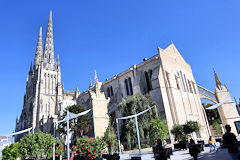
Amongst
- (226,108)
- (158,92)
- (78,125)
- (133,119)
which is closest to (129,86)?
(158,92)

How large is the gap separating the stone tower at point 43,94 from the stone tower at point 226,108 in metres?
38.4

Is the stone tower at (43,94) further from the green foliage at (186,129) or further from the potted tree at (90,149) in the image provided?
the potted tree at (90,149)

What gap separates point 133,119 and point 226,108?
21.8m

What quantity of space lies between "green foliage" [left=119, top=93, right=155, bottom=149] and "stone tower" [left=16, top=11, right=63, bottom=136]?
25800mm

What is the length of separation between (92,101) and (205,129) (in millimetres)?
20360

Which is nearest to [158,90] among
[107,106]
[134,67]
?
[134,67]

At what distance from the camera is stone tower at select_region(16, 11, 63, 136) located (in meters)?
47.0

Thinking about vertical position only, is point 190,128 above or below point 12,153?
above

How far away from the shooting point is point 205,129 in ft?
91.0

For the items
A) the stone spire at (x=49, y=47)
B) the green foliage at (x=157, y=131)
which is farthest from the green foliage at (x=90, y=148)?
the stone spire at (x=49, y=47)

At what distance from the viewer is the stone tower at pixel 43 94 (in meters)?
47.0

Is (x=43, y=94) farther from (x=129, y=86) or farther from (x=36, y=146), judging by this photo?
(x=36, y=146)

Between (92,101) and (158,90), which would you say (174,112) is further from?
(92,101)

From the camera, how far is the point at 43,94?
51.6 metres
